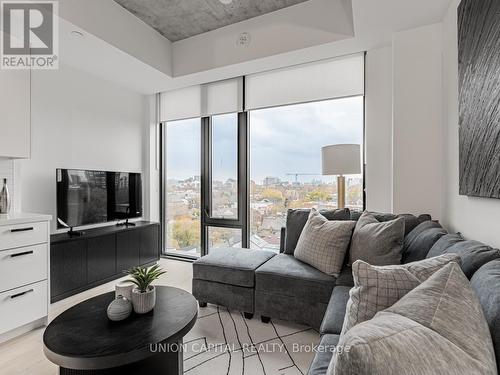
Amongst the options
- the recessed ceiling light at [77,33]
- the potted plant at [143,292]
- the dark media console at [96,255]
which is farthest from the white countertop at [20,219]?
the recessed ceiling light at [77,33]

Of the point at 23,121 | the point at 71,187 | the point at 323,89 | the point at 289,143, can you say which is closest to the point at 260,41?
the point at 323,89

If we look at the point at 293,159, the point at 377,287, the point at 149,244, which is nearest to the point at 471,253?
the point at 377,287

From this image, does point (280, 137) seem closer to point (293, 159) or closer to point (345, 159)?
point (293, 159)

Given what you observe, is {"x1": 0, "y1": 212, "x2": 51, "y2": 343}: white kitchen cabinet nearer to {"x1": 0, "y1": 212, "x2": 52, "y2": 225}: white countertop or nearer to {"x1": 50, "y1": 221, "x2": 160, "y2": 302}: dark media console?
{"x1": 0, "y1": 212, "x2": 52, "y2": 225}: white countertop

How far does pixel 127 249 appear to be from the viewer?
11.0ft

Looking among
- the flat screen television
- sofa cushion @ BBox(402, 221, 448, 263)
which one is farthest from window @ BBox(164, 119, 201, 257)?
sofa cushion @ BBox(402, 221, 448, 263)

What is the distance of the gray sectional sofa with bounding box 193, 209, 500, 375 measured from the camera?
128 centimetres

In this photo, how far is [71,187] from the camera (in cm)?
297

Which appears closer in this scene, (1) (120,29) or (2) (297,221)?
(2) (297,221)

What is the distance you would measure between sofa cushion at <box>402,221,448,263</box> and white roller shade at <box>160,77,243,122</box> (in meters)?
2.54

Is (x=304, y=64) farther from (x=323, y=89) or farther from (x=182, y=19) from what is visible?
(x=182, y=19)

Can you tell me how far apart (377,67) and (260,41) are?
131cm

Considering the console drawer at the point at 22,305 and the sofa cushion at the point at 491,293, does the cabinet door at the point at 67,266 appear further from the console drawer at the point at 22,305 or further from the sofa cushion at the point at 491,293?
the sofa cushion at the point at 491,293

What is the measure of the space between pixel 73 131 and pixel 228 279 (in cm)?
267
